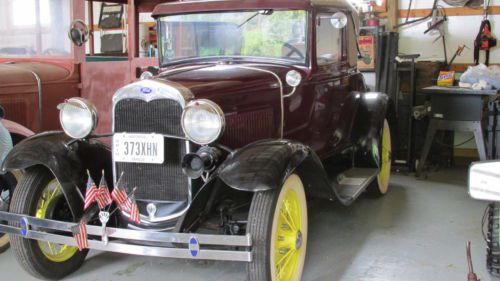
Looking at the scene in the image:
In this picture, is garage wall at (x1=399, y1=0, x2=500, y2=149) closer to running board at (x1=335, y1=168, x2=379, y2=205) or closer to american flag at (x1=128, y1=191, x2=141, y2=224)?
running board at (x1=335, y1=168, x2=379, y2=205)

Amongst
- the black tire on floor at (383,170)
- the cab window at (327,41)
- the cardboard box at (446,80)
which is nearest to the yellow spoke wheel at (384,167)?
the black tire on floor at (383,170)

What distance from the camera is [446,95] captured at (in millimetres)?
4750

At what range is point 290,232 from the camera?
2639 mm

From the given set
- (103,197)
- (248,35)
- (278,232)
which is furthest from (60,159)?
(248,35)

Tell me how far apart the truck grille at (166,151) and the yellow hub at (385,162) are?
2.31m

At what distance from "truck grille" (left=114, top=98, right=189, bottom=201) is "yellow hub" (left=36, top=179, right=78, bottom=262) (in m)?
0.45

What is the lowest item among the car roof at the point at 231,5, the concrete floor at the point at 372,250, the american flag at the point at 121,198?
the concrete floor at the point at 372,250

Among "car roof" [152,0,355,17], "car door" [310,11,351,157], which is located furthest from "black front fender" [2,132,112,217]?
"car door" [310,11,351,157]

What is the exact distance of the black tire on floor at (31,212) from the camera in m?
2.64

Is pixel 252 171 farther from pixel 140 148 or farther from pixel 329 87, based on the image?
pixel 329 87

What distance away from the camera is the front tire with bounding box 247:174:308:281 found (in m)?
2.25

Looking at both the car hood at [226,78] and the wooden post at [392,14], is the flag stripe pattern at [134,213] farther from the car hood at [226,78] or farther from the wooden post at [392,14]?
the wooden post at [392,14]

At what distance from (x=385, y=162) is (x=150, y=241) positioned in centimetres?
272

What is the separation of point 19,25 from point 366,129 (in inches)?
117
